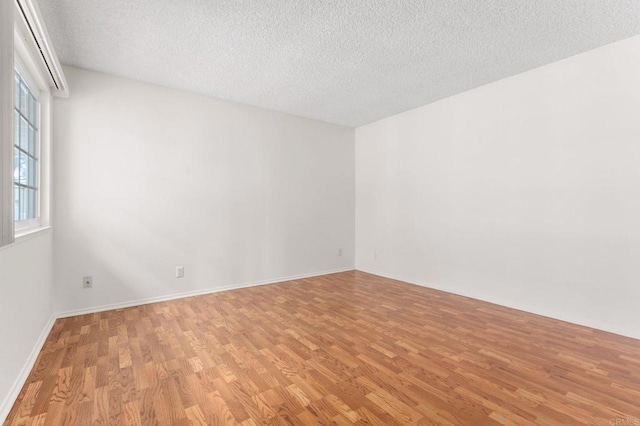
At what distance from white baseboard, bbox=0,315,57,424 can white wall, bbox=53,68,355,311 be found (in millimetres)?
714

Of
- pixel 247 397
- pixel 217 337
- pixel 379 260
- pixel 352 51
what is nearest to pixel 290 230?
pixel 379 260

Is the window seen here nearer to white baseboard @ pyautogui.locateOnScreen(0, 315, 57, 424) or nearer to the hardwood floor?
white baseboard @ pyautogui.locateOnScreen(0, 315, 57, 424)

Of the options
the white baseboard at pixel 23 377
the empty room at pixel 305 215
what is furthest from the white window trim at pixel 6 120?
the white baseboard at pixel 23 377

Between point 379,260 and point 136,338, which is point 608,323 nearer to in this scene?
point 379,260

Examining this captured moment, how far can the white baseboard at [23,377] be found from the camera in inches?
60.7

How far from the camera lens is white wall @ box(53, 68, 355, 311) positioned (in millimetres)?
3102

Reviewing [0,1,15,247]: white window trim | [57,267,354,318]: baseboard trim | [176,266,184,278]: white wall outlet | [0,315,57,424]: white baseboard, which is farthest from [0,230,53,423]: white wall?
[176,266,184,278]: white wall outlet

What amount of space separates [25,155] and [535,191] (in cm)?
471

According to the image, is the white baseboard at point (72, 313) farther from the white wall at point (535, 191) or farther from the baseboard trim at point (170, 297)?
the white wall at point (535, 191)

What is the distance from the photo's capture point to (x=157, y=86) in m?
3.53

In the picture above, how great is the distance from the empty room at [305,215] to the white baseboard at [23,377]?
0.06 feet

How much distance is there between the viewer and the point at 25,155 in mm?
2406

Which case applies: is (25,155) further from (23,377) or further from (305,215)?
(305,215)

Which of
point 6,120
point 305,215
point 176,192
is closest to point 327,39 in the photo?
point 6,120
